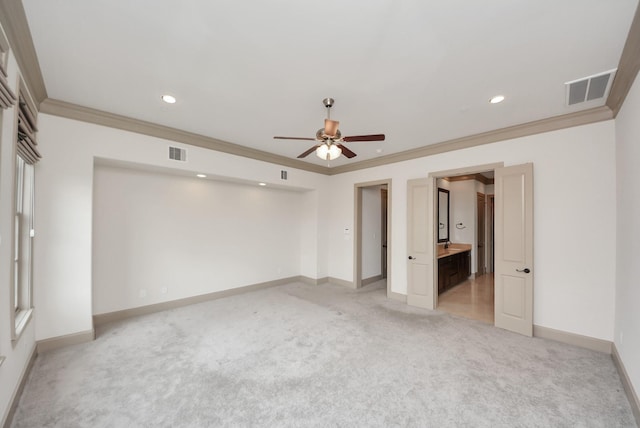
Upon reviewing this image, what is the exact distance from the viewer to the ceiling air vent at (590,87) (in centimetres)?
236

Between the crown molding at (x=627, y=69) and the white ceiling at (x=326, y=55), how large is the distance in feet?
0.15

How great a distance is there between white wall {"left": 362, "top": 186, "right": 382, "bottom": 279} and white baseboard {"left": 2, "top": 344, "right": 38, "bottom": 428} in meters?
5.12

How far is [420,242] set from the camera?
454 cm

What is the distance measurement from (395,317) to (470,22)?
367cm

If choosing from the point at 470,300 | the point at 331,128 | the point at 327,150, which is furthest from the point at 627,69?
the point at 470,300

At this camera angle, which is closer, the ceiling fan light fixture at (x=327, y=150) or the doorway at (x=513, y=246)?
the ceiling fan light fixture at (x=327, y=150)

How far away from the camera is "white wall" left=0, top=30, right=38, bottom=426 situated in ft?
5.86

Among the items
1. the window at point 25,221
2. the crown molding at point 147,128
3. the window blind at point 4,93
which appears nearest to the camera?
the window blind at point 4,93

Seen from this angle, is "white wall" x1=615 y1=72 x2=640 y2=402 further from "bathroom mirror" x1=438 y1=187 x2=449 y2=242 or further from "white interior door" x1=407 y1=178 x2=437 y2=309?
"bathroom mirror" x1=438 y1=187 x2=449 y2=242

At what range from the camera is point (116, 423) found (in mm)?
1905

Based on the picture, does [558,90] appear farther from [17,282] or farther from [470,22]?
[17,282]

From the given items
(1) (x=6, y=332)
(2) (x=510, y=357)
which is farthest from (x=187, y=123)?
(2) (x=510, y=357)

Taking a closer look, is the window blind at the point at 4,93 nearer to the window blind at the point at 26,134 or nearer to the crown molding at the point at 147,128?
the window blind at the point at 26,134

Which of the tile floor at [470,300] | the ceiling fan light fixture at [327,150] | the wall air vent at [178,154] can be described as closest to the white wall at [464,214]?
the tile floor at [470,300]
